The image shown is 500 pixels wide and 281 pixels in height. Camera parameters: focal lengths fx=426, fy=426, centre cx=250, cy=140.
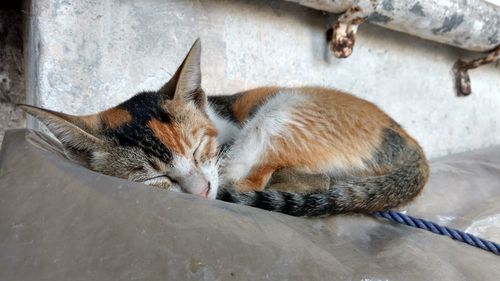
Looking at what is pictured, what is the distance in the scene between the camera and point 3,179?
1169mm

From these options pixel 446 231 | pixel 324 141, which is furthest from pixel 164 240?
pixel 446 231

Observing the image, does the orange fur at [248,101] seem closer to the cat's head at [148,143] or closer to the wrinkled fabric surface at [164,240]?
the cat's head at [148,143]

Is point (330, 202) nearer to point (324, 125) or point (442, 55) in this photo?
point (324, 125)

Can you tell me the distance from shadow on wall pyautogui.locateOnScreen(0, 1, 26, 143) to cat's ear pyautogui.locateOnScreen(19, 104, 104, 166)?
1087mm

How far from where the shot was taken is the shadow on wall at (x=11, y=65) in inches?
90.7

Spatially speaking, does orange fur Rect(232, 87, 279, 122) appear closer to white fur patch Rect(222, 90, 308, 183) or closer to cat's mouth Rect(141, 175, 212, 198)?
white fur patch Rect(222, 90, 308, 183)

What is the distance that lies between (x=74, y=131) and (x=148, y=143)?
0.75 ft

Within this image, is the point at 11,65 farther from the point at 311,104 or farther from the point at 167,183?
the point at 311,104

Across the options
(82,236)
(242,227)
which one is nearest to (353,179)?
(242,227)

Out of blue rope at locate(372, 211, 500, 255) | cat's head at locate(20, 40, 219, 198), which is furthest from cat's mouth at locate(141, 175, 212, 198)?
blue rope at locate(372, 211, 500, 255)

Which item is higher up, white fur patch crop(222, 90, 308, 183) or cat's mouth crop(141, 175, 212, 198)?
white fur patch crop(222, 90, 308, 183)

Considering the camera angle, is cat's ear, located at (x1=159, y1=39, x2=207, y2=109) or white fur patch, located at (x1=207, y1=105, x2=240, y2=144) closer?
cat's ear, located at (x1=159, y1=39, x2=207, y2=109)

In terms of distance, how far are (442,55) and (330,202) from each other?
256cm

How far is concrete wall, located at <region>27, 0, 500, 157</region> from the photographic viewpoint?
6.44 ft
